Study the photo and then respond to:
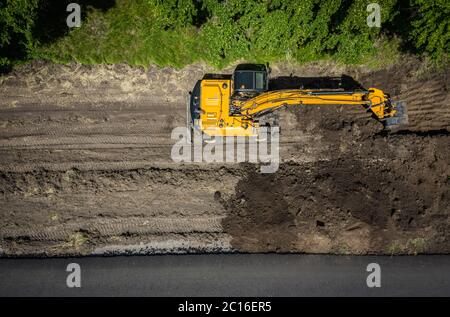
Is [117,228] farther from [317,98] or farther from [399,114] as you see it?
[399,114]

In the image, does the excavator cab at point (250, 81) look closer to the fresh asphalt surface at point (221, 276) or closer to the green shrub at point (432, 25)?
the green shrub at point (432, 25)

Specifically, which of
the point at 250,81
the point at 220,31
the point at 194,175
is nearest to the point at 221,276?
the point at 194,175

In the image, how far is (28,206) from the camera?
48.2 feet

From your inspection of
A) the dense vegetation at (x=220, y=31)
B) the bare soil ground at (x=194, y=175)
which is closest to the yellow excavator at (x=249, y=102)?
the bare soil ground at (x=194, y=175)

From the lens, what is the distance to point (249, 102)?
45.1 ft

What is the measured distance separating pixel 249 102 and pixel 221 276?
22.4 ft

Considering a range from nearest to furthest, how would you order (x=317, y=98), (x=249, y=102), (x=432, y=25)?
(x=432, y=25) → (x=317, y=98) → (x=249, y=102)

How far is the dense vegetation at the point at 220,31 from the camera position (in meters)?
12.6

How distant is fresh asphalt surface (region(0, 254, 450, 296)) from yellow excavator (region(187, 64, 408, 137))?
5.23 meters

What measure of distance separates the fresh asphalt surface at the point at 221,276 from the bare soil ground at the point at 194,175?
0.48 meters

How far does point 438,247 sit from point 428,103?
593cm

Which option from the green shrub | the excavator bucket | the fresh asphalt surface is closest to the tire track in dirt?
the fresh asphalt surface
